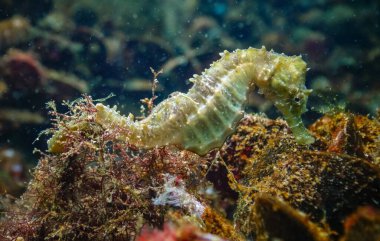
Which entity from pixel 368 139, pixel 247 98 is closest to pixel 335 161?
pixel 247 98

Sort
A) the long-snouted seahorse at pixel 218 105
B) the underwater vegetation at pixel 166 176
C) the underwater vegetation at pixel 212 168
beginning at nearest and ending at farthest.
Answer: the underwater vegetation at pixel 212 168 → the underwater vegetation at pixel 166 176 → the long-snouted seahorse at pixel 218 105

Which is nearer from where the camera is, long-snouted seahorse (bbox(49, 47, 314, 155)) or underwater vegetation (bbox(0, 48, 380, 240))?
underwater vegetation (bbox(0, 48, 380, 240))

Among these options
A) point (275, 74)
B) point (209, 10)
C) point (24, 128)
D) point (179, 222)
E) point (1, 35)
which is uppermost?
point (209, 10)

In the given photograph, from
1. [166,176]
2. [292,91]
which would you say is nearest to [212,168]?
[166,176]

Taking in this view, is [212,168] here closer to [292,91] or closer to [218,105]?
→ [218,105]

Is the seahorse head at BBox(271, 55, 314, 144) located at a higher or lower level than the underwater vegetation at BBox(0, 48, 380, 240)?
higher

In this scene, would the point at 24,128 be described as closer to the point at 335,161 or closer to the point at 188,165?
the point at 188,165

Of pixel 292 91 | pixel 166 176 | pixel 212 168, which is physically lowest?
pixel 166 176
